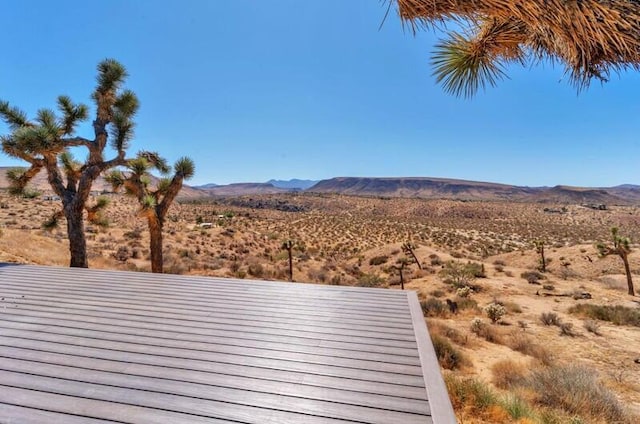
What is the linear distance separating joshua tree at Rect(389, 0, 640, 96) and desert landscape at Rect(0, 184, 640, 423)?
432 cm

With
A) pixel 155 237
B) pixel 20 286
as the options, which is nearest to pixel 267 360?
pixel 20 286

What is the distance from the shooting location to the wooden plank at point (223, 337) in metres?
3.36

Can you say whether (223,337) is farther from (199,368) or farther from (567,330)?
(567,330)

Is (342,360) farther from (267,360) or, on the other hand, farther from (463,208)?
(463,208)

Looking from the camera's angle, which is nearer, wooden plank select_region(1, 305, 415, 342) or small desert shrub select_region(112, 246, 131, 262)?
wooden plank select_region(1, 305, 415, 342)

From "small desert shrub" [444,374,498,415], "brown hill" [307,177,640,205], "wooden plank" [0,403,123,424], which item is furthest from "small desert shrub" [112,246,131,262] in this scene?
"brown hill" [307,177,640,205]

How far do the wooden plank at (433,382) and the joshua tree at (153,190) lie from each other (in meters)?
8.56

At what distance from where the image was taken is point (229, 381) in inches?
108

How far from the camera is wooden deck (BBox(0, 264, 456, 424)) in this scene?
93.1 inches

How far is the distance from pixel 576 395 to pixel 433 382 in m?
4.06

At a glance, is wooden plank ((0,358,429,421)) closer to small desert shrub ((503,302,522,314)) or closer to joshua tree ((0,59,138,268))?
joshua tree ((0,59,138,268))

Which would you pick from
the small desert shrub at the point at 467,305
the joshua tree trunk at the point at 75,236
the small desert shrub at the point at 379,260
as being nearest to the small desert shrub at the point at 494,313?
the small desert shrub at the point at 467,305

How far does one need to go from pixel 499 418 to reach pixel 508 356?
3774 mm

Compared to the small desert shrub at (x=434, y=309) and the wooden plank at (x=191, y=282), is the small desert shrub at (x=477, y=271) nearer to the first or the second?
the small desert shrub at (x=434, y=309)
